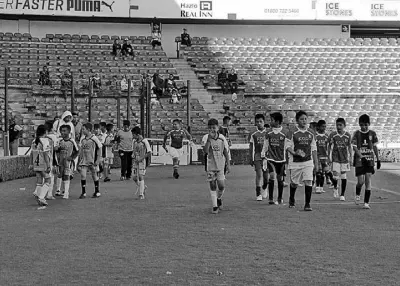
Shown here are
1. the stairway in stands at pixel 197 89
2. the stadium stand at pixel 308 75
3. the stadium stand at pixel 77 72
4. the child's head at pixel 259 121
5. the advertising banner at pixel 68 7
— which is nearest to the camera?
the child's head at pixel 259 121

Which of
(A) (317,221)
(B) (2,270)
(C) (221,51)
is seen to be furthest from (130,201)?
(C) (221,51)

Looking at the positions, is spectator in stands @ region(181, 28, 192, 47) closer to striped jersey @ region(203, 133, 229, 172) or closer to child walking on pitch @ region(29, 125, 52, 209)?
child walking on pitch @ region(29, 125, 52, 209)

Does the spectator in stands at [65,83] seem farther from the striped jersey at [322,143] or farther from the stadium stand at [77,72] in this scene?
the striped jersey at [322,143]

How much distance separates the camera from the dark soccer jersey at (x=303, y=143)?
14039 mm

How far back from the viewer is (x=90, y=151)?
57.5 ft

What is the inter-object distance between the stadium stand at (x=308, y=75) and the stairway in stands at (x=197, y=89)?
0.32 metres

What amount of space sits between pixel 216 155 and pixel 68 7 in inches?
1407

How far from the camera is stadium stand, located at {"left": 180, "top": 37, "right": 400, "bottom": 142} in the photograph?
136 ft

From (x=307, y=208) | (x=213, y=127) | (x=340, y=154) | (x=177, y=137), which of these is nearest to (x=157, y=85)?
(x=177, y=137)

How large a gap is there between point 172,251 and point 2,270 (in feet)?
7.01

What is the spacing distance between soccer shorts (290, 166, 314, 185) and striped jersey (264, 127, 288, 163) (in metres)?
1.16

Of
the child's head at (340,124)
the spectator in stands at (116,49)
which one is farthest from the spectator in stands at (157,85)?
the child's head at (340,124)

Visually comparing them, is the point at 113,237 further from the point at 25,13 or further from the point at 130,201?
the point at 25,13

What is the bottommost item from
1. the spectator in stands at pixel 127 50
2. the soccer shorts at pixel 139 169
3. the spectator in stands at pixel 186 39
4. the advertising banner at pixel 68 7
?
the soccer shorts at pixel 139 169
